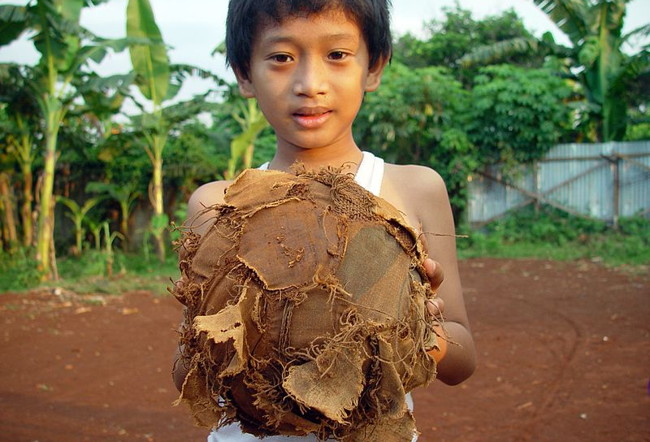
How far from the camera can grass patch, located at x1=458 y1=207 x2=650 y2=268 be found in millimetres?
11327

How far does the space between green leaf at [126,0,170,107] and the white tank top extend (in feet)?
25.6

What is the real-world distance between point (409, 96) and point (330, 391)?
13563 millimetres

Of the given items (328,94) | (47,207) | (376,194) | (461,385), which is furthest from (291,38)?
(47,207)

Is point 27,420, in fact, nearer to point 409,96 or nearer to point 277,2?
point 277,2

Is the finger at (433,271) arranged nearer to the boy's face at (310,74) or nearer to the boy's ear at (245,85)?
→ the boy's face at (310,74)

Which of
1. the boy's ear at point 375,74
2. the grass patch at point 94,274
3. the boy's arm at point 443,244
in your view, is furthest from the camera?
the grass patch at point 94,274

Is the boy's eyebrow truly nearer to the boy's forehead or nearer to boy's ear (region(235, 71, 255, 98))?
the boy's forehead

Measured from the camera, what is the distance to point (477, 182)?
14.6 meters

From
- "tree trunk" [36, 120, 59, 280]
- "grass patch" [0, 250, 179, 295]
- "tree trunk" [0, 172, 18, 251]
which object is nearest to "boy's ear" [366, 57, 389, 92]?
"grass patch" [0, 250, 179, 295]

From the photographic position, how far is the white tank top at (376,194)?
4.70 ft

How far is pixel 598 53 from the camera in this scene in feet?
43.0

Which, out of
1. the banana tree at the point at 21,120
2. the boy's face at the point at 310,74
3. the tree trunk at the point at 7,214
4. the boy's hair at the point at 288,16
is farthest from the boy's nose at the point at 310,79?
the tree trunk at the point at 7,214

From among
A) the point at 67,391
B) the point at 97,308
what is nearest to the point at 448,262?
the point at 67,391

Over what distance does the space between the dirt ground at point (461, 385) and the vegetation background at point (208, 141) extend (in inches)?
82.9
